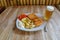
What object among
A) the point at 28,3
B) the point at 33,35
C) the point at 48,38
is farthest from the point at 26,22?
the point at 28,3

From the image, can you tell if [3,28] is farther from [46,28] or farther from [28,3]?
[28,3]

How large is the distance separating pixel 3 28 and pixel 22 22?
0.22 metres

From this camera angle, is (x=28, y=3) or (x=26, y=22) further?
(x=28, y=3)

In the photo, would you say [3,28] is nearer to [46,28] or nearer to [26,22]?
[26,22]

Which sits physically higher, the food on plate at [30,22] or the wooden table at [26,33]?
the food on plate at [30,22]

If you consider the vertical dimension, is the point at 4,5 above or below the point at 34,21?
below

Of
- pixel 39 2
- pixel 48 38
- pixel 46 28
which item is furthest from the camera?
pixel 39 2

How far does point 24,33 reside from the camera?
3.34 feet

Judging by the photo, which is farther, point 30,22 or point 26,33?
point 30,22

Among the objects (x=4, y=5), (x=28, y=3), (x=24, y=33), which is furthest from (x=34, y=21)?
(x=4, y=5)

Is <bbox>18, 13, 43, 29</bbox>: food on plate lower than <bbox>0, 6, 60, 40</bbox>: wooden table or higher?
higher

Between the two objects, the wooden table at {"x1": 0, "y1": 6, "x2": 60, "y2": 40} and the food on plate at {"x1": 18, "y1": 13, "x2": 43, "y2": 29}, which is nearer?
the wooden table at {"x1": 0, "y1": 6, "x2": 60, "y2": 40}

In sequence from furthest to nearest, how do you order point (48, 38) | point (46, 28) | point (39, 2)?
point (39, 2), point (46, 28), point (48, 38)

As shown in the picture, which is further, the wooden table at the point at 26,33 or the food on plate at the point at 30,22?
the food on plate at the point at 30,22
